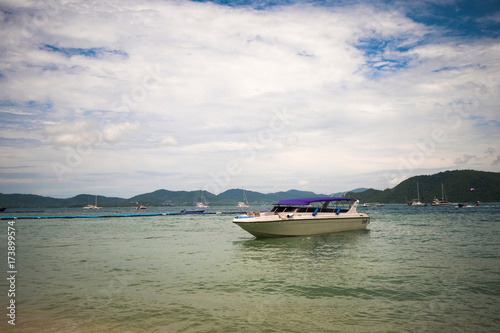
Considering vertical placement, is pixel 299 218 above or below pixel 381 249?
above

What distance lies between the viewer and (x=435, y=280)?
1304cm

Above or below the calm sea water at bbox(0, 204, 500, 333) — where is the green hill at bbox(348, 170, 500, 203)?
above

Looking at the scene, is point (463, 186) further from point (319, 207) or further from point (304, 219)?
point (304, 219)

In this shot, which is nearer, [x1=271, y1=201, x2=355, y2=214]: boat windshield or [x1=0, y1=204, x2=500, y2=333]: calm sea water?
[x1=0, y1=204, x2=500, y2=333]: calm sea water

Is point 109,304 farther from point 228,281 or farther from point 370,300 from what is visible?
point 370,300

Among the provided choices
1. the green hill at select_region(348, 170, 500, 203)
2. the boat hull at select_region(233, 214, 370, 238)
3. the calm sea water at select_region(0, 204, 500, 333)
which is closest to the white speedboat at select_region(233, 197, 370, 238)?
the boat hull at select_region(233, 214, 370, 238)

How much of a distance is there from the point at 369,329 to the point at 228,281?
6.48 m

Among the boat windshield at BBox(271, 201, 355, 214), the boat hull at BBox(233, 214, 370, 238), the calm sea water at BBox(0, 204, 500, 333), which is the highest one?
the boat windshield at BBox(271, 201, 355, 214)

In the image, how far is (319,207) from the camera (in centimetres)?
2994

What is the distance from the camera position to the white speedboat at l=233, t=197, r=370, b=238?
84.4 ft

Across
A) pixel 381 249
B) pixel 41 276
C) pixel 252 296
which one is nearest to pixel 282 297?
pixel 252 296

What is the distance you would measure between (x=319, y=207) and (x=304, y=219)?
3.42m

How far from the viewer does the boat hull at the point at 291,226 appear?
25.5 metres

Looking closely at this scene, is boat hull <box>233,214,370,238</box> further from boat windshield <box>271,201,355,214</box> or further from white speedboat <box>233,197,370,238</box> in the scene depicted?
boat windshield <box>271,201,355,214</box>
